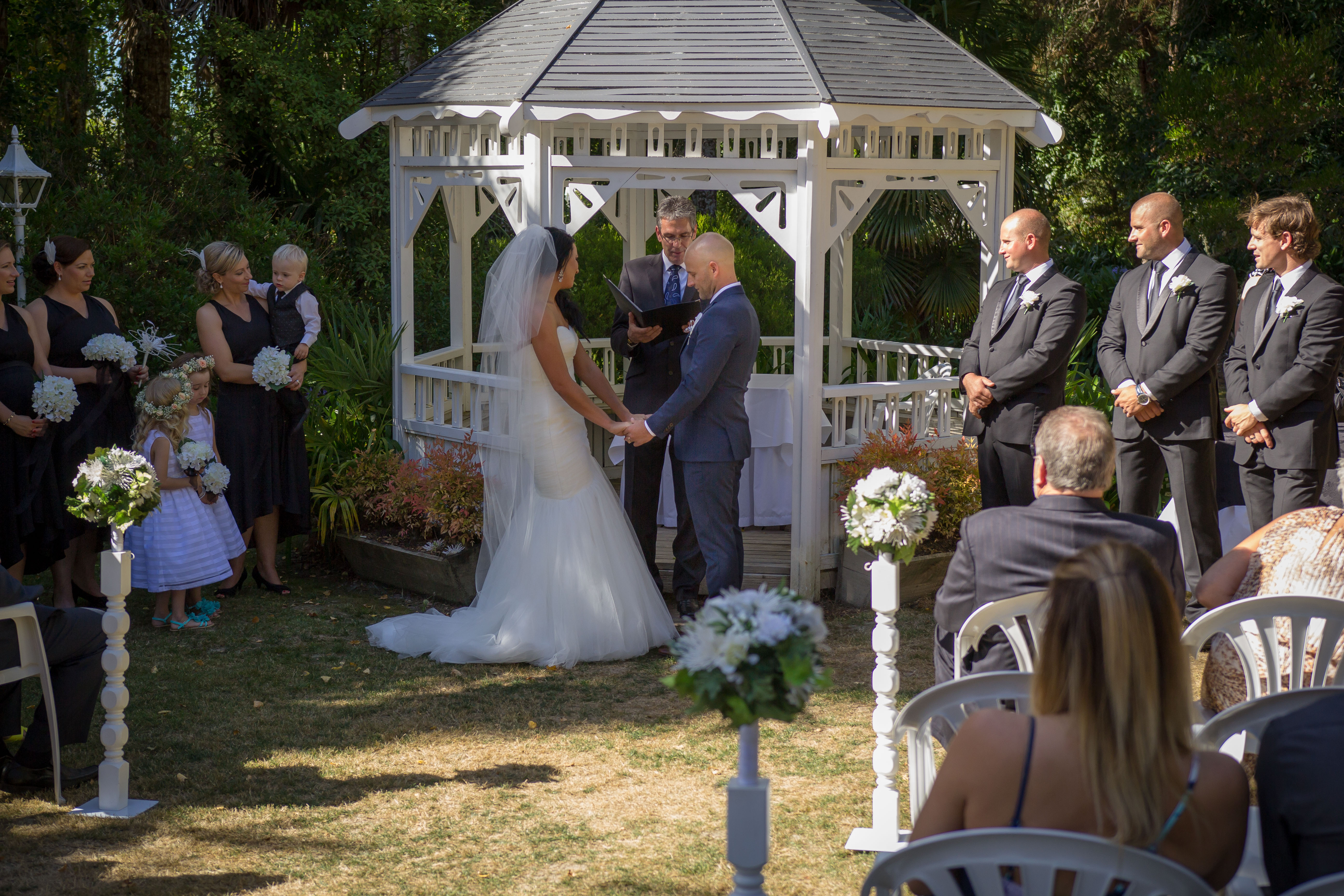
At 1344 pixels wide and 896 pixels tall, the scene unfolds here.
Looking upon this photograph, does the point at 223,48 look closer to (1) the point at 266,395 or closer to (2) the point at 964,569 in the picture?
(1) the point at 266,395

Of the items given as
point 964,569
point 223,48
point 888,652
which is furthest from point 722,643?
point 223,48

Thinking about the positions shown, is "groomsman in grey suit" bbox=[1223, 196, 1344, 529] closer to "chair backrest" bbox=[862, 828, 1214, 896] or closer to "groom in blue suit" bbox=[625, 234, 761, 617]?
"groom in blue suit" bbox=[625, 234, 761, 617]

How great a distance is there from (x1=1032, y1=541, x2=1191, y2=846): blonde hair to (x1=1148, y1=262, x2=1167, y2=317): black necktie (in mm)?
4481

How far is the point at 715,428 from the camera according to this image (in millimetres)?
6504

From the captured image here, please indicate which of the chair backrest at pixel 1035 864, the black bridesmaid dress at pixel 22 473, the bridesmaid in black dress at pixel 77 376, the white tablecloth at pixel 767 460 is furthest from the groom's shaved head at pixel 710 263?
the chair backrest at pixel 1035 864

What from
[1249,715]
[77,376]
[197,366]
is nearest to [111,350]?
[77,376]

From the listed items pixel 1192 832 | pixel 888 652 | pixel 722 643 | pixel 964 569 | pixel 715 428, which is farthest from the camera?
pixel 715 428

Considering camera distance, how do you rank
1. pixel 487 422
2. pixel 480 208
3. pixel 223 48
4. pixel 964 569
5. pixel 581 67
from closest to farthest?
1. pixel 964 569
2. pixel 581 67
3. pixel 487 422
4. pixel 480 208
5. pixel 223 48

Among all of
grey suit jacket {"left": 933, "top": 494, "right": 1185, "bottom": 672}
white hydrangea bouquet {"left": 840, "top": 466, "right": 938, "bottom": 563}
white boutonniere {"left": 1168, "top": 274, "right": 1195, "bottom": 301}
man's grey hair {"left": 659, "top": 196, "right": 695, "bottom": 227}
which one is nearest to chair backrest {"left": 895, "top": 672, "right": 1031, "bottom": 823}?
grey suit jacket {"left": 933, "top": 494, "right": 1185, "bottom": 672}

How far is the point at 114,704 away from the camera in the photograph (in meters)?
4.45

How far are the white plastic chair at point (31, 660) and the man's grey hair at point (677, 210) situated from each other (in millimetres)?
4077

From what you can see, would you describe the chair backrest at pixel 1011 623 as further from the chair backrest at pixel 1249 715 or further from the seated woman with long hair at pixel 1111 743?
the seated woman with long hair at pixel 1111 743

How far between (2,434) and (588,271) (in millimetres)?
Result: 6546

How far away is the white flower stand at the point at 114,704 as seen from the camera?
444 cm
